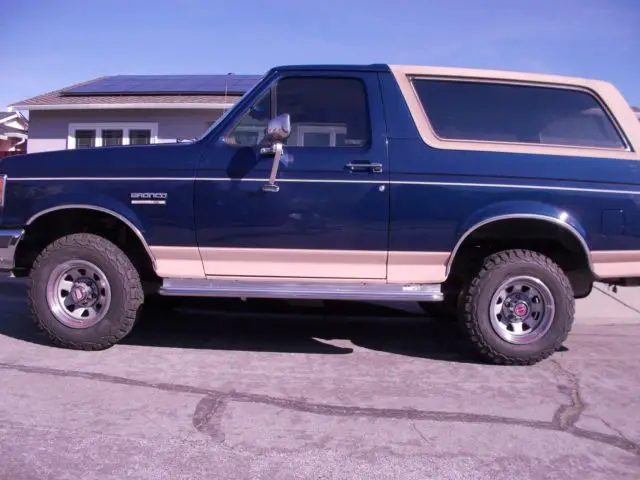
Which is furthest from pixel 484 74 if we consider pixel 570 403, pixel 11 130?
pixel 11 130

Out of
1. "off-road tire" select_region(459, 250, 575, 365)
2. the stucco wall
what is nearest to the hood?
"off-road tire" select_region(459, 250, 575, 365)

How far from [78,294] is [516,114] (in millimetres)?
3697

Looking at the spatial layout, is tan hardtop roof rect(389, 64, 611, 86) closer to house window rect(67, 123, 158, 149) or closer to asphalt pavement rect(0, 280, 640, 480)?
asphalt pavement rect(0, 280, 640, 480)

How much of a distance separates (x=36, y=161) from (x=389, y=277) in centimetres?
288

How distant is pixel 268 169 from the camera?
431 cm

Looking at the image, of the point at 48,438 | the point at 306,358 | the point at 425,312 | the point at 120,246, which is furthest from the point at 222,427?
the point at 425,312

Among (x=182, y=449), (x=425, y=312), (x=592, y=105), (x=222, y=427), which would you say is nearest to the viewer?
(x=182, y=449)

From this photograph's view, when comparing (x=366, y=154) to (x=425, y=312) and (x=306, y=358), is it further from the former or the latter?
(x=425, y=312)

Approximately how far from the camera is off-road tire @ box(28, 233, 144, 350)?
441cm

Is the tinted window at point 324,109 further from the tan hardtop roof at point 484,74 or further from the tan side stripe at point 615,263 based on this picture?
the tan side stripe at point 615,263

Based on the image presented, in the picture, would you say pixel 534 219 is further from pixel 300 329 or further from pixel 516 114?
pixel 300 329

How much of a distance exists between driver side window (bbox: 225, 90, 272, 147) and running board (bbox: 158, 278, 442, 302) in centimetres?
109

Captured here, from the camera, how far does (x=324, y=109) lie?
4.56 meters

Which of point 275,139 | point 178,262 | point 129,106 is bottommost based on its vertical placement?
point 178,262
